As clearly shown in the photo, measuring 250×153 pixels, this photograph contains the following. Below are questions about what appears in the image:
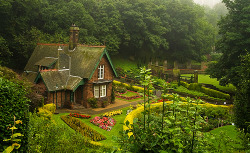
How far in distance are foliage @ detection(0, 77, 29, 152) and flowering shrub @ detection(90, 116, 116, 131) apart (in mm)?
14766

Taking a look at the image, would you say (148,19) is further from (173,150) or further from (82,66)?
(173,150)

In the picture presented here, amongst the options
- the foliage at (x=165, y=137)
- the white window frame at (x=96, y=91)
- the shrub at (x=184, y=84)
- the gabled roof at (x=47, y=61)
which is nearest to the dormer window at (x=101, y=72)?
the white window frame at (x=96, y=91)

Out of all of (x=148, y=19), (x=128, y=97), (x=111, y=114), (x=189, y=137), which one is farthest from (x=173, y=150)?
(x=148, y=19)

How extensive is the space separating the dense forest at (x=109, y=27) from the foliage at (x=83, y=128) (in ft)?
58.4

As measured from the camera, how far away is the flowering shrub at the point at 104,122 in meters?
21.5

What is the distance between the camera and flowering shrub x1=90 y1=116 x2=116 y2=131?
21.5 metres

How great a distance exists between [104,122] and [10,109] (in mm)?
15967

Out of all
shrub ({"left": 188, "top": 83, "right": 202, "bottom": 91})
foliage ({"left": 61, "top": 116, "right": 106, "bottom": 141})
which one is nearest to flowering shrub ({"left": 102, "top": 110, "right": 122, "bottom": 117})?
foliage ({"left": 61, "top": 116, "right": 106, "bottom": 141})

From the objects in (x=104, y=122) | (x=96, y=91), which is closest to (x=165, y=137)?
(x=104, y=122)

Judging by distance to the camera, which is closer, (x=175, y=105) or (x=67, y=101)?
(x=175, y=105)

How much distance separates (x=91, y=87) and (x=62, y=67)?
4228mm

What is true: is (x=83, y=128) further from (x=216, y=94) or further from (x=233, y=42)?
(x=233, y=42)

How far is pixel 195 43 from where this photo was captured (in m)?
62.8

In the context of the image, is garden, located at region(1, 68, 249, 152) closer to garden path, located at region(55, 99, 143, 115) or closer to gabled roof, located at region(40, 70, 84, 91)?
garden path, located at region(55, 99, 143, 115)
